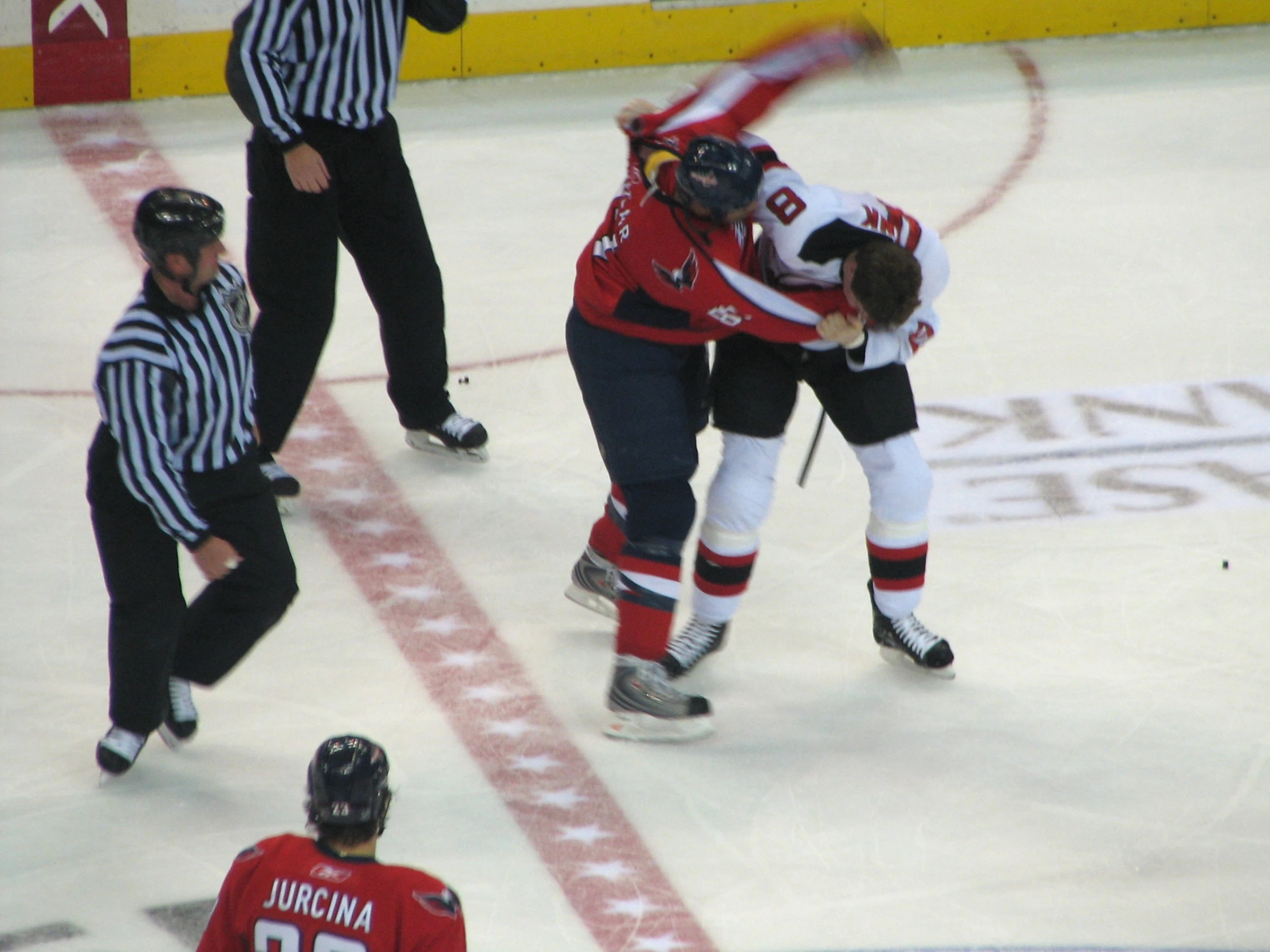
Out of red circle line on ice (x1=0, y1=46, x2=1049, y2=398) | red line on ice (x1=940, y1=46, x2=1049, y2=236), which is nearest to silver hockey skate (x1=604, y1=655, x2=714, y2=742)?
red circle line on ice (x1=0, y1=46, x2=1049, y2=398)

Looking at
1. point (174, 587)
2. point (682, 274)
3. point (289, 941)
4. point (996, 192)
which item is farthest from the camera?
point (996, 192)

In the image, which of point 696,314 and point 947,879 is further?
point 696,314

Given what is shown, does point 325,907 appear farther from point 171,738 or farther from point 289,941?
point 171,738

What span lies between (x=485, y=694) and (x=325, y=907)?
1.65m

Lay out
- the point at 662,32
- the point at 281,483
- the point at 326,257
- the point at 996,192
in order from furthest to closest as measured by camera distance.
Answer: the point at 662,32 → the point at 996,192 → the point at 281,483 → the point at 326,257

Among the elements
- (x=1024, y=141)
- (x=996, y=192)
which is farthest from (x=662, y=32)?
(x=996, y=192)

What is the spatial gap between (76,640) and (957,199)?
345cm

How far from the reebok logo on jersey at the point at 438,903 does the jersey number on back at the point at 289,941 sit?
0.24ft

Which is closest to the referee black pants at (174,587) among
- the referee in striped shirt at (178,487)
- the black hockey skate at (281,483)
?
the referee in striped shirt at (178,487)

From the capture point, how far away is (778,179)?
134 inches

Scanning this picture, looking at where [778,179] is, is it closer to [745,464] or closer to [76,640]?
[745,464]

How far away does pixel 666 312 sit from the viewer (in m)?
3.48

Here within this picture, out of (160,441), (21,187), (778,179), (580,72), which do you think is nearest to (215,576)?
(160,441)

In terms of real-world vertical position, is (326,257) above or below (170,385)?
below
